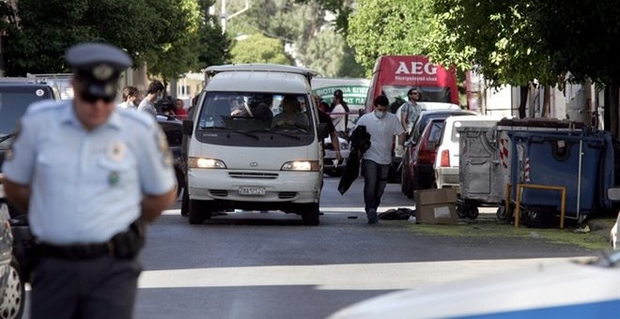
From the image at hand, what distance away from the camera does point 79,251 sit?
5977mm

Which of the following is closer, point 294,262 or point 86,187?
point 86,187

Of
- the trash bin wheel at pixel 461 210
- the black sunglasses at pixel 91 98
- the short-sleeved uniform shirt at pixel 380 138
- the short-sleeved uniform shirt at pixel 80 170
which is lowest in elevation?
the trash bin wheel at pixel 461 210

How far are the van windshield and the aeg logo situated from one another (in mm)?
19836

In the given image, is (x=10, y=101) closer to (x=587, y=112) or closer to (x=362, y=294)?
(x=362, y=294)

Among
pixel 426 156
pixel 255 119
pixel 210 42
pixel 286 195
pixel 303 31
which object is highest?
pixel 303 31

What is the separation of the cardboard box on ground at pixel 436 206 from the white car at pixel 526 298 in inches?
583

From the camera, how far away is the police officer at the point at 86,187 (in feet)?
19.5

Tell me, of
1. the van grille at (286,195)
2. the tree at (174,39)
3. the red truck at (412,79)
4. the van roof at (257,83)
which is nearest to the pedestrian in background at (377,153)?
the van roof at (257,83)

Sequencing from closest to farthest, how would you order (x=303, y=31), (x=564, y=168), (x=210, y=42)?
1. (x=564, y=168)
2. (x=210, y=42)
3. (x=303, y=31)

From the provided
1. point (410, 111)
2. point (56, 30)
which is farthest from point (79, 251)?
point (56, 30)

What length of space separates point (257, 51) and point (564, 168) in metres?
95.1

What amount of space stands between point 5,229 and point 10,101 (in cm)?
713

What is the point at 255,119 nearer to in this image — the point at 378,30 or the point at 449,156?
the point at 449,156

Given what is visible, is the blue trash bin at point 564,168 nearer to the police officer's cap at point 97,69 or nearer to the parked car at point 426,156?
the parked car at point 426,156
